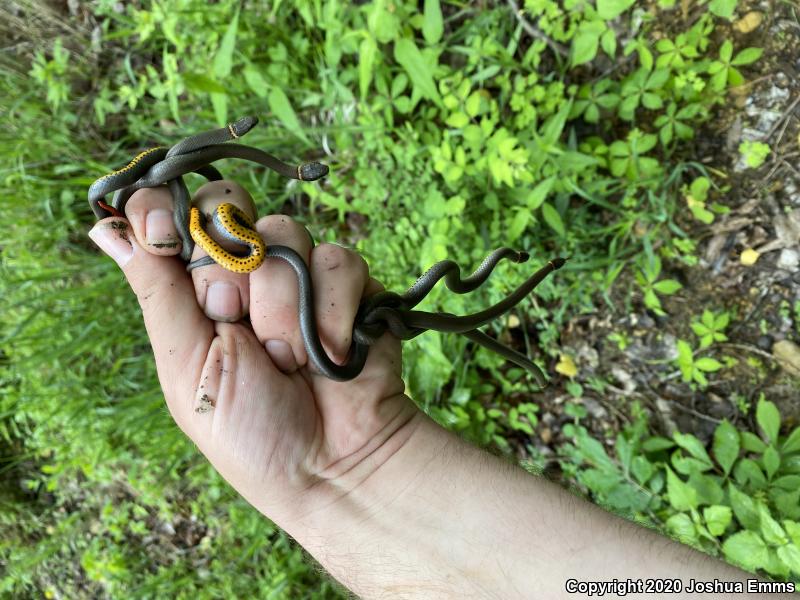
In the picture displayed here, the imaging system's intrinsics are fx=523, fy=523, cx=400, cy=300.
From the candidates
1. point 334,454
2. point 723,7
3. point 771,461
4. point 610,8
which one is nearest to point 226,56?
point 610,8

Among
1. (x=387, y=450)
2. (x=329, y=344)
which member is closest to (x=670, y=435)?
(x=387, y=450)

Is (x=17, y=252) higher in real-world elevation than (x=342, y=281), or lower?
lower

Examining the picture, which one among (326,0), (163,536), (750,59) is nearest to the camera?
(750,59)

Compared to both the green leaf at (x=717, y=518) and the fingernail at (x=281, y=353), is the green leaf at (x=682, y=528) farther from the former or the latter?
the fingernail at (x=281, y=353)

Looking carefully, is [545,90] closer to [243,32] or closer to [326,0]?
[326,0]

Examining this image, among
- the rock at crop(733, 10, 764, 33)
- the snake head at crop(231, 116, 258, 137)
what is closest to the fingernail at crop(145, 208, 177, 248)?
the snake head at crop(231, 116, 258, 137)
